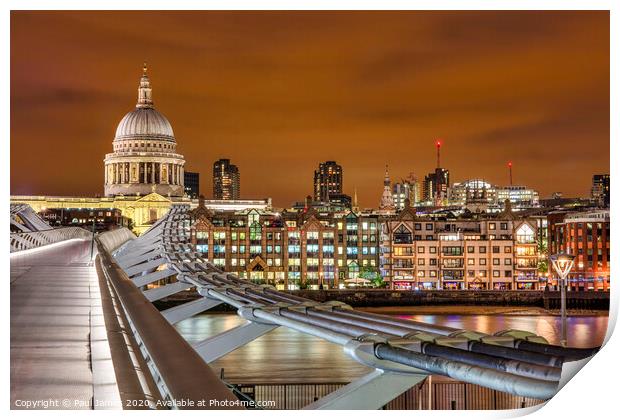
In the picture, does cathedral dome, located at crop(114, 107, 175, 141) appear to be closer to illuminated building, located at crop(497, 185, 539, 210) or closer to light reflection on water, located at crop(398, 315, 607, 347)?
illuminated building, located at crop(497, 185, 539, 210)

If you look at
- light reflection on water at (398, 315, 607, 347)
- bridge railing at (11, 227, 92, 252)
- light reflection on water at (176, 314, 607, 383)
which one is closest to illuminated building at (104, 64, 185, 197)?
light reflection on water at (398, 315, 607, 347)

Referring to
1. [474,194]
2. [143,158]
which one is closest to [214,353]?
[143,158]

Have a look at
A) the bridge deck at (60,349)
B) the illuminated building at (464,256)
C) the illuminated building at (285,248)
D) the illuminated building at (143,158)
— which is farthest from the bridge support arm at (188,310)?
the illuminated building at (143,158)

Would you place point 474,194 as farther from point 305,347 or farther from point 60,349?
point 60,349

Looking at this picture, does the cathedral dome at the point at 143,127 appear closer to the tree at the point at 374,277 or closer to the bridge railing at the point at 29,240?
the tree at the point at 374,277

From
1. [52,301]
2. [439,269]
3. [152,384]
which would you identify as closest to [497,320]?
[439,269]
